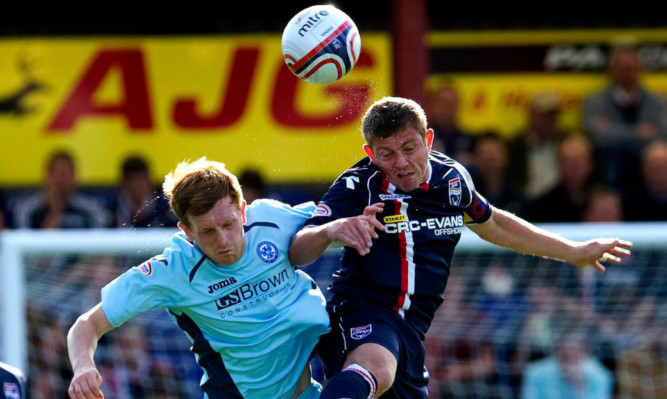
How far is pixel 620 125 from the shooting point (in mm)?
9961

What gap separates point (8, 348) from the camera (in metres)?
7.50

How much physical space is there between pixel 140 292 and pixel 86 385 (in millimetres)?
535

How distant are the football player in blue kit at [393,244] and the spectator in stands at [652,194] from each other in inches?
173

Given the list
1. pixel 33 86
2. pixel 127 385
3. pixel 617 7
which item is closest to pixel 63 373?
pixel 127 385

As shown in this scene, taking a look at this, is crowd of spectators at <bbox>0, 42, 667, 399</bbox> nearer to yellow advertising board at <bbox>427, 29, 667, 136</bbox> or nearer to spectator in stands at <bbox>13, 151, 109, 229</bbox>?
spectator in stands at <bbox>13, 151, 109, 229</bbox>

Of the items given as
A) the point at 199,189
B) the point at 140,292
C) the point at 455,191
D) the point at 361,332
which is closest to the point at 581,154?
the point at 455,191

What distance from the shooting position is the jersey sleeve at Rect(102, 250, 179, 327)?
15.9ft

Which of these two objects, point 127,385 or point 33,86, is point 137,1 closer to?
point 33,86

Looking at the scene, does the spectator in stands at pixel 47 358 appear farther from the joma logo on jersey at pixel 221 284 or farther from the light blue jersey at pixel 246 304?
the joma logo on jersey at pixel 221 284

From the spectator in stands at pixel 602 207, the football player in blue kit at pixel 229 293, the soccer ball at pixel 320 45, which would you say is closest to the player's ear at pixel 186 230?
the football player in blue kit at pixel 229 293

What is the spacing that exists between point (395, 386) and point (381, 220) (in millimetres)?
742

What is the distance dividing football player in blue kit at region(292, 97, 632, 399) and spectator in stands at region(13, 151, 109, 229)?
424 cm

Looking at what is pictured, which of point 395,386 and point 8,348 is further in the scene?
point 8,348

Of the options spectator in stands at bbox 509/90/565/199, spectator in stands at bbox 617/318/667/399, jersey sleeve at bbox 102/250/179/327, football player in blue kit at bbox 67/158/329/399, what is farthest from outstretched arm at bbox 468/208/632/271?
spectator in stands at bbox 509/90/565/199
